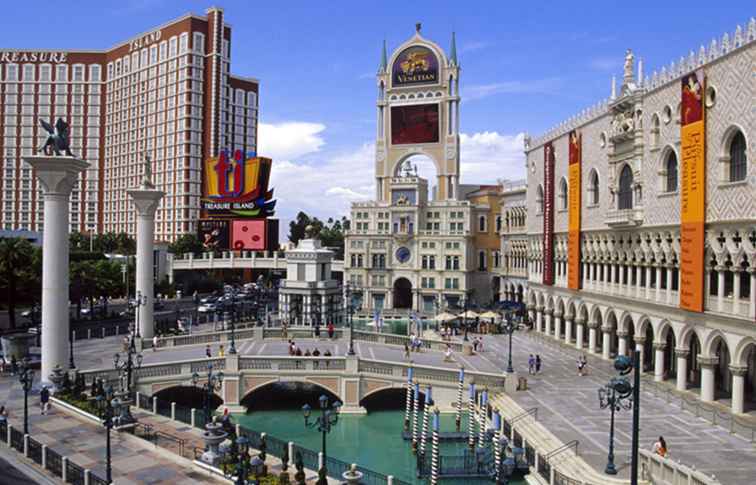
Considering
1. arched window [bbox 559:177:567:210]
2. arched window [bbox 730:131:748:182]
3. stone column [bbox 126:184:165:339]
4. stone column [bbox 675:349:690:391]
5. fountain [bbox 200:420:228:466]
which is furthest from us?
arched window [bbox 559:177:567:210]

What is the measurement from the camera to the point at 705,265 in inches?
1332

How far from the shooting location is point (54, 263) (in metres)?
33.9

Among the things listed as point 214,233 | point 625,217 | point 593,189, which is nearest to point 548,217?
point 593,189

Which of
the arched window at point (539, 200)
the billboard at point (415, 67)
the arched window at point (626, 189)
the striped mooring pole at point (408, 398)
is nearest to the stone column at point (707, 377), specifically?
the arched window at point (626, 189)

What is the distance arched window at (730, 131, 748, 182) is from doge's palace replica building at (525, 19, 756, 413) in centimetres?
5

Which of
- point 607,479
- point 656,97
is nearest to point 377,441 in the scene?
point 607,479

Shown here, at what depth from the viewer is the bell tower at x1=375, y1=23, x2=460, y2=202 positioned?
3469 inches

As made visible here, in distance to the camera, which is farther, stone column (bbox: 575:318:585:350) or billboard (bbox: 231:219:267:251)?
billboard (bbox: 231:219:267:251)

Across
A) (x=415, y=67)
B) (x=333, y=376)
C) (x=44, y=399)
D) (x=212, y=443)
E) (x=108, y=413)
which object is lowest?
(x=333, y=376)

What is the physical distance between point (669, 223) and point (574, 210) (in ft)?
47.3

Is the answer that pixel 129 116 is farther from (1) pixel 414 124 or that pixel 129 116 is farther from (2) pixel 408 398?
(2) pixel 408 398

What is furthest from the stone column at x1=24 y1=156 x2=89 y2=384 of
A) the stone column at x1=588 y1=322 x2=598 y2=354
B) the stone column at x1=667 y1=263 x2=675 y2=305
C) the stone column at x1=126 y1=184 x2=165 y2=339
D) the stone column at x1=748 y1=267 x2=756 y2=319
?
the stone column at x1=588 y1=322 x2=598 y2=354

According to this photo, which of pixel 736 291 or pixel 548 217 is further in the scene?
pixel 548 217

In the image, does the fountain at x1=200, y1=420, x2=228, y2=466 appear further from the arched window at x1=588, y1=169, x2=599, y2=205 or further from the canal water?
the arched window at x1=588, y1=169, x2=599, y2=205
